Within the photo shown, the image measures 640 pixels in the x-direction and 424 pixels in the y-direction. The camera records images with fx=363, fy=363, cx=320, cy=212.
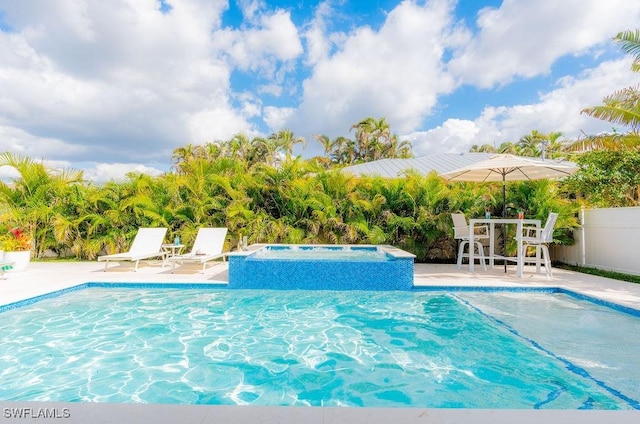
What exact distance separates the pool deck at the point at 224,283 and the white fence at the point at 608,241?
0.99 meters

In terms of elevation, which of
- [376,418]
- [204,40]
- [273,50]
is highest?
[273,50]

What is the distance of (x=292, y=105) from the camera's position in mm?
19516

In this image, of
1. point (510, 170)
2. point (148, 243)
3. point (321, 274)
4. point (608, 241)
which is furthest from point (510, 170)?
point (148, 243)

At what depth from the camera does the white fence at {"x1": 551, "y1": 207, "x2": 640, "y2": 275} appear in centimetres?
771

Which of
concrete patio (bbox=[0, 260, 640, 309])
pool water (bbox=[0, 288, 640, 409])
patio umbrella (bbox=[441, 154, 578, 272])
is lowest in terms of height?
pool water (bbox=[0, 288, 640, 409])

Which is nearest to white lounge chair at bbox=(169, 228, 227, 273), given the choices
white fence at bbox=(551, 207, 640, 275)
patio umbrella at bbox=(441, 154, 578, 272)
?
patio umbrella at bbox=(441, 154, 578, 272)

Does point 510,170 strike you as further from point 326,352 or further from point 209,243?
point 209,243

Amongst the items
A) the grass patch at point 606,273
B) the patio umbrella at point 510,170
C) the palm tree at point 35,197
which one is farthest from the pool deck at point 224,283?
the patio umbrella at point 510,170

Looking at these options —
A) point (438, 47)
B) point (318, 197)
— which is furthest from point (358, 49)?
point (318, 197)

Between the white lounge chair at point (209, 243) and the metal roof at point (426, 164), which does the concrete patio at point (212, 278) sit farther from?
the metal roof at point (426, 164)

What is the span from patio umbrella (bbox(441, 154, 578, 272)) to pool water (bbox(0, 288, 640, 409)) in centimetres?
279

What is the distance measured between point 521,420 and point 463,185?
9335 mm

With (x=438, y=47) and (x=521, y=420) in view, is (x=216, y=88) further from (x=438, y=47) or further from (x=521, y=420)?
(x=521, y=420)

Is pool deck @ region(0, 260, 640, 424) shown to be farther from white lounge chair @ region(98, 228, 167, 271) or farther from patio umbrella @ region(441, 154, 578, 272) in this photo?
patio umbrella @ region(441, 154, 578, 272)
